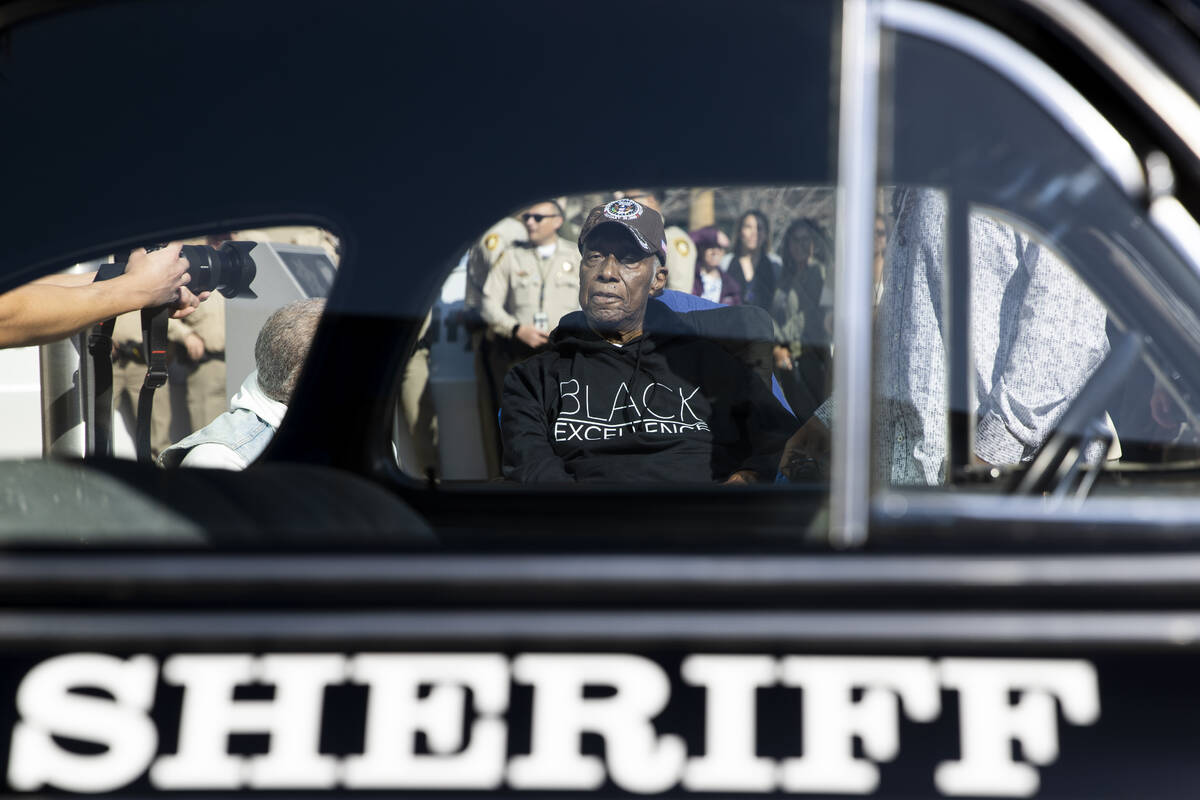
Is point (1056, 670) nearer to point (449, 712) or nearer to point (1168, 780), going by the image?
point (1168, 780)

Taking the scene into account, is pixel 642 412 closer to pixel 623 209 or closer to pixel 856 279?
pixel 623 209

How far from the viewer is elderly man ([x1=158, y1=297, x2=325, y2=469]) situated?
2137mm

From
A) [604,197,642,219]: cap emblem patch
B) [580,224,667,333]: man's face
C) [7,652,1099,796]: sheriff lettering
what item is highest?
[604,197,642,219]: cap emblem patch

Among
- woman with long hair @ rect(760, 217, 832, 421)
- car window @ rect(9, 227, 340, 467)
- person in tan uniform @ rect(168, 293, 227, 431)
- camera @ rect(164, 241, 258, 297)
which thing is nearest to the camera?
woman with long hair @ rect(760, 217, 832, 421)

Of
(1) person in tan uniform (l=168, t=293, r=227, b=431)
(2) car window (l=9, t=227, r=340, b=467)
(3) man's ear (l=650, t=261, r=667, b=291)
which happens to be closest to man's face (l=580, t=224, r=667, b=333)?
(3) man's ear (l=650, t=261, r=667, b=291)

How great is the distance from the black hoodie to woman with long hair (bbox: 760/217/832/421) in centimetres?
10

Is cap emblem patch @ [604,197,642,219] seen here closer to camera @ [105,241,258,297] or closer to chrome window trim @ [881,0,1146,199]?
camera @ [105,241,258,297]

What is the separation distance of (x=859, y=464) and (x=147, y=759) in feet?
2.09

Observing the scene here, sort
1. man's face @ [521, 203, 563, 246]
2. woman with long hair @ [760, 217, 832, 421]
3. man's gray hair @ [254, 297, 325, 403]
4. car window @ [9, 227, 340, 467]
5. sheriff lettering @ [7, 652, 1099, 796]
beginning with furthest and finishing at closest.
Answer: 1. car window @ [9, 227, 340, 467]
2. man's gray hair @ [254, 297, 325, 403]
3. man's face @ [521, 203, 563, 246]
4. woman with long hair @ [760, 217, 832, 421]
5. sheriff lettering @ [7, 652, 1099, 796]

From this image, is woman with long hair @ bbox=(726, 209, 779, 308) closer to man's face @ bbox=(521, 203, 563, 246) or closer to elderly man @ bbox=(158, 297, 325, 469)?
man's face @ bbox=(521, 203, 563, 246)

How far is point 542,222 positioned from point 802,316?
0.50 meters

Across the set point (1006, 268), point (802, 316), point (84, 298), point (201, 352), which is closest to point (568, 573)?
point (1006, 268)

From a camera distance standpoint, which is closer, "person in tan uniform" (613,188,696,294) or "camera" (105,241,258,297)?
"camera" (105,241,258,297)

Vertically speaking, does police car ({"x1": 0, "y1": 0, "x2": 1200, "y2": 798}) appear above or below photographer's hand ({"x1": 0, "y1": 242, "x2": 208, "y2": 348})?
below
